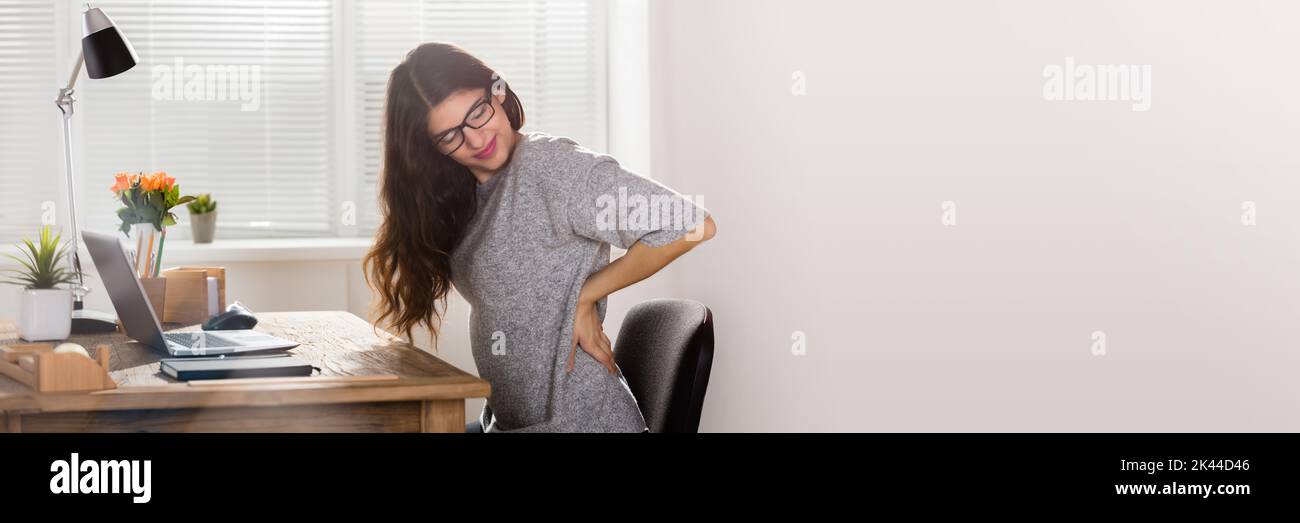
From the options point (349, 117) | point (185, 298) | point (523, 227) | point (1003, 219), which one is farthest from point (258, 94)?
point (1003, 219)

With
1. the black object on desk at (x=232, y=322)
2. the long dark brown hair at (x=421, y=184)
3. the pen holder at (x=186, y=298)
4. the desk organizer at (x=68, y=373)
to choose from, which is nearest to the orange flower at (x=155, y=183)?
the pen holder at (x=186, y=298)

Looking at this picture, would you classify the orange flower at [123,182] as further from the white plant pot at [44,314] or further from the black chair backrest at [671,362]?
the black chair backrest at [671,362]

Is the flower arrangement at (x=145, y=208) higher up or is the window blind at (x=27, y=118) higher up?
the window blind at (x=27, y=118)

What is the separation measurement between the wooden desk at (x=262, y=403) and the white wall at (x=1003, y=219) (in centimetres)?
98

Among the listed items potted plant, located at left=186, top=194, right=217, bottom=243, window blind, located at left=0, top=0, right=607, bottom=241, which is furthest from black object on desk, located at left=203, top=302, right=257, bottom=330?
window blind, located at left=0, top=0, right=607, bottom=241

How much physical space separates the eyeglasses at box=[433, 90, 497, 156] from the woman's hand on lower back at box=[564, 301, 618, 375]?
301 millimetres

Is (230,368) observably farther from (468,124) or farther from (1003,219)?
(1003,219)

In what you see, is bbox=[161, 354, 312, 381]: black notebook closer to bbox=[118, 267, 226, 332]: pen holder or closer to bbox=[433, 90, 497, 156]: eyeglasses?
bbox=[433, 90, 497, 156]: eyeglasses

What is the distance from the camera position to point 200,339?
5.45 feet

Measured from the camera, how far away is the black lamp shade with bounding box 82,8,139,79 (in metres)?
2.10

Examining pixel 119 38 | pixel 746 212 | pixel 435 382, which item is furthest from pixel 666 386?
pixel 119 38

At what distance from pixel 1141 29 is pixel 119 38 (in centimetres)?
196

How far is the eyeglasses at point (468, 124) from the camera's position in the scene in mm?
1481

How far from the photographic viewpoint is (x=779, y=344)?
2.38 metres
